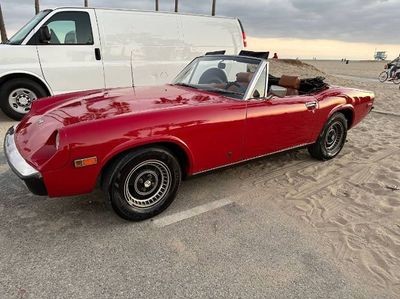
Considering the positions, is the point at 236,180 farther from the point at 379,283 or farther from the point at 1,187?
the point at 1,187

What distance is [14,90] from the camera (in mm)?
6324

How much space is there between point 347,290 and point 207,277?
0.99 meters

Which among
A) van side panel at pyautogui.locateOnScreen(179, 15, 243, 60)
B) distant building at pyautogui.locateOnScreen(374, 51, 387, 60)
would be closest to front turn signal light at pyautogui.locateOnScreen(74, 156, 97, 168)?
van side panel at pyautogui.locateOnScreen(179, 15, 243, 60)

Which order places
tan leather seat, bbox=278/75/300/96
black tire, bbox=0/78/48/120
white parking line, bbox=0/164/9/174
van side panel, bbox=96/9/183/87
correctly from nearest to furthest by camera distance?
white parking line, bbox=0/164/9/174, tan leather seat, bbox=278/75/300/96, black tire, bbox=0/78/48/120, van side panel, bbox=96/9/183/87

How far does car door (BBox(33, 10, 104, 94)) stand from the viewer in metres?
6.45

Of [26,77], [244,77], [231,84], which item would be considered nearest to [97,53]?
[26,77]

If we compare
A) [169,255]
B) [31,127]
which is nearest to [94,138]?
[31,127]

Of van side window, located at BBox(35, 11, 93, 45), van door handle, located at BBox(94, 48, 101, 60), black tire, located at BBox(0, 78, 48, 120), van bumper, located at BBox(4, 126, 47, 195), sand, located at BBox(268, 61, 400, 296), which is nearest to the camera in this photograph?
van bumper, located at BBox(4, 126, 47, 195)

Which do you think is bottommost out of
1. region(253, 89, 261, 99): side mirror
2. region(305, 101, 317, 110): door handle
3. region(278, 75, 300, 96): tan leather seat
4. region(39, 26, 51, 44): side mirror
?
region(305, 101, 317, 110): door handle

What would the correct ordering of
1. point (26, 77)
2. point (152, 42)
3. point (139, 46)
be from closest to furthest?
point (26, 77) < point (139, 46) < point (152, 42)

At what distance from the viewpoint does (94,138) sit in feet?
8.57

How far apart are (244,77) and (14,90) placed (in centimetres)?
470

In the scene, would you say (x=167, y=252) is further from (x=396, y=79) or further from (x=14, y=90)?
(x=396, y=79)

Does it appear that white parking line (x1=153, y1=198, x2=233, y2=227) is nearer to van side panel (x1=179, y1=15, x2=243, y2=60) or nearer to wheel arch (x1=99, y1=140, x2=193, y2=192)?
wheel arch (x1=99, y1=140, x2=193, y2=192)
